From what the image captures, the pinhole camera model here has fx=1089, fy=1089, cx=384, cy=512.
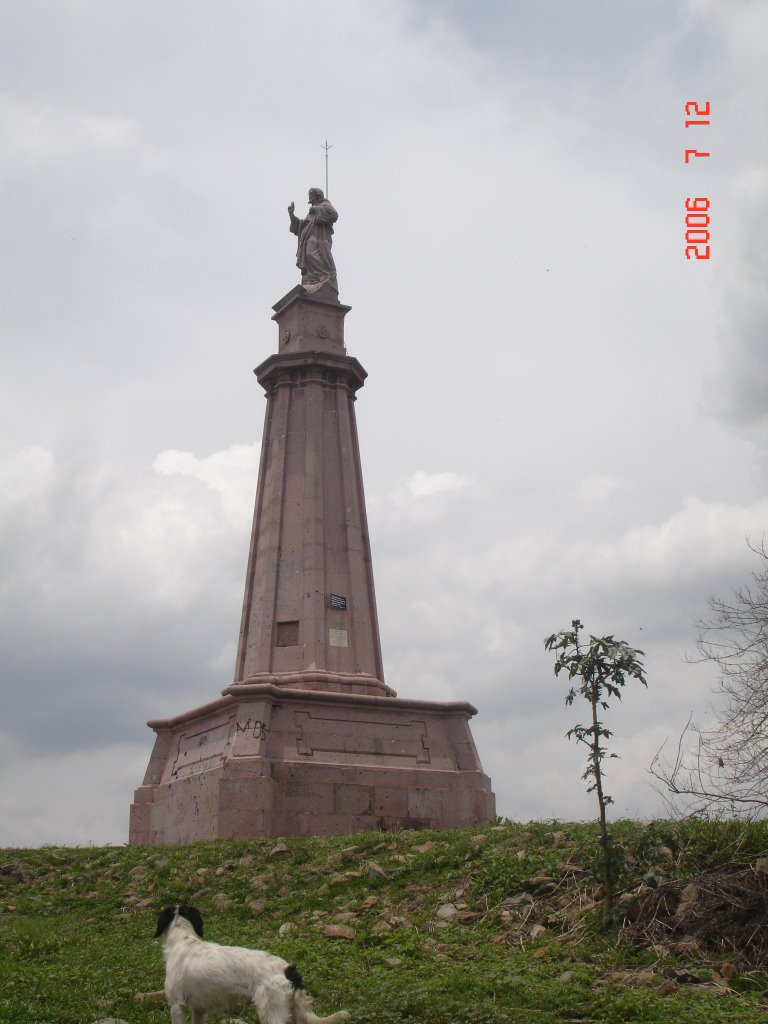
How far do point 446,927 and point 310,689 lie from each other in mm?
9054

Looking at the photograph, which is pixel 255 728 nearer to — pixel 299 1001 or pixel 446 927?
pixel 446 927

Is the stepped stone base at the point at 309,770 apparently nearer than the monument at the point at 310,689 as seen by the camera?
Yes

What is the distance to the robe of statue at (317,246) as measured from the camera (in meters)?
24.3

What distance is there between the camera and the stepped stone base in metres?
17.8

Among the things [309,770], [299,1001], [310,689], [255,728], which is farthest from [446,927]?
[310,689]

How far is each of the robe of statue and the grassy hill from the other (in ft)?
44.0

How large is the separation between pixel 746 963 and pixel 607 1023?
1825mm

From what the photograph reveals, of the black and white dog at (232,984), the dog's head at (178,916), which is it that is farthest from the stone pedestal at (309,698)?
the black and white dog at (232,984)

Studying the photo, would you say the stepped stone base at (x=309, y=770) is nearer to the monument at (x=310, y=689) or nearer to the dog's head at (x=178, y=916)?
the monument at (x=310, y=689)

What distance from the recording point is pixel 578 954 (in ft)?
31.7

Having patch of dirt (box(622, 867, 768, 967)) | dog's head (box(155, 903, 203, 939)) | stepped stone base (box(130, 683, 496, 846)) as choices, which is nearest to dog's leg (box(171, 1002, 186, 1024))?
dog's head (box(155, 903, 203, 939))

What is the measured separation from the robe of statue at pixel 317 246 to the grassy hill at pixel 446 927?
44.0ft

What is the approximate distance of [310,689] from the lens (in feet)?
64.6

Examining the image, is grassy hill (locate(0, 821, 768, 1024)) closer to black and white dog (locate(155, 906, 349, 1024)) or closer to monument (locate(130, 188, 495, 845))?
black and white dog (locate(155, 906, 349, 1024))
